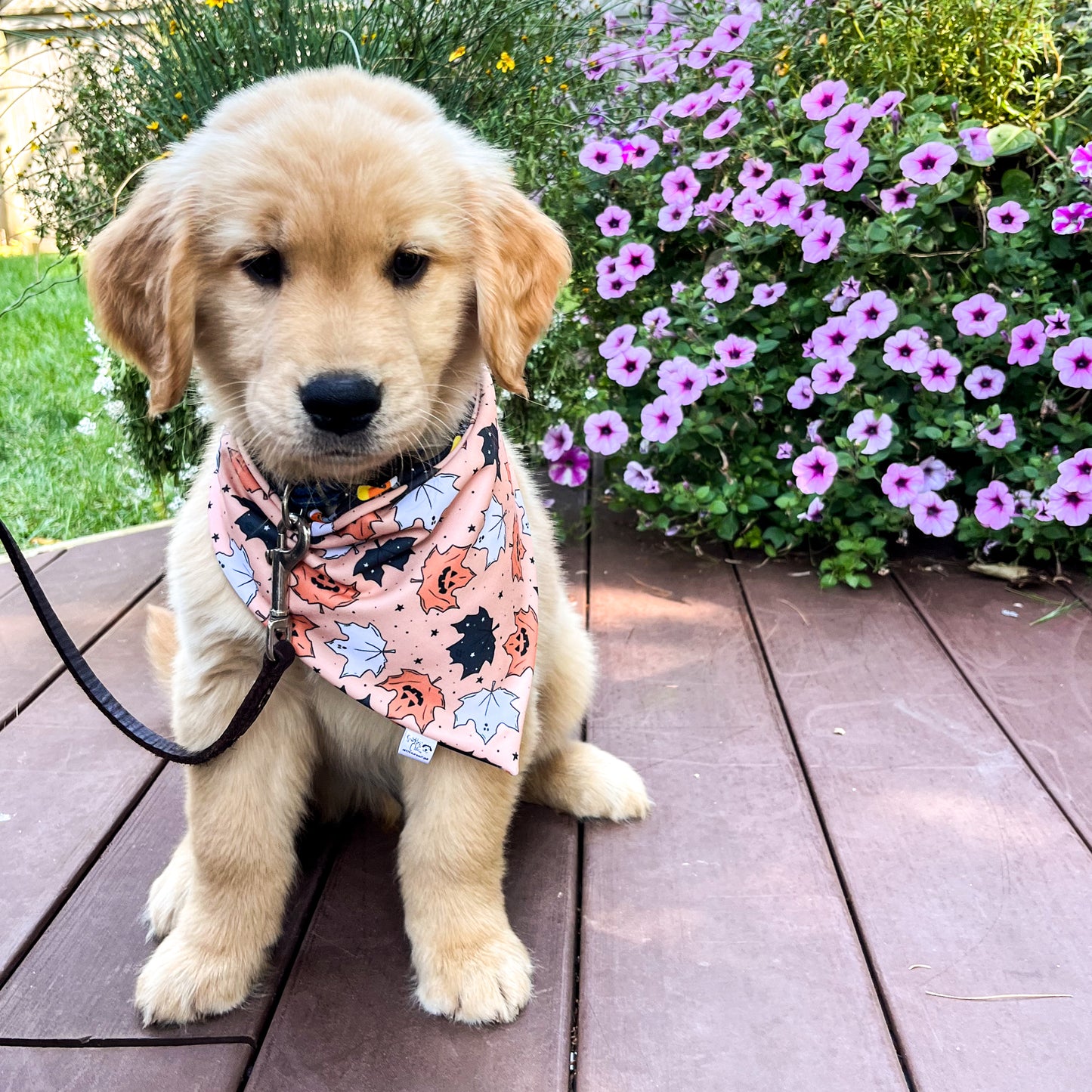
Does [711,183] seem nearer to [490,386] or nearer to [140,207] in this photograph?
[490,386]

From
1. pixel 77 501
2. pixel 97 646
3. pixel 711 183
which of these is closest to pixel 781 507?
pixel 711 183

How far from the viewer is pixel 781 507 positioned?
3133 millimetres

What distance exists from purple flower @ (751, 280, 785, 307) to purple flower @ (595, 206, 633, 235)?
0.46m

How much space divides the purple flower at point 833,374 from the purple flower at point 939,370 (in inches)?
7.5

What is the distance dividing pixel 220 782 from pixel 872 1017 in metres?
1.06

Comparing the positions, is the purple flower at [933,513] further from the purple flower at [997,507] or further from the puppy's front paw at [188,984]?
the puppy's front paw at [188,984]

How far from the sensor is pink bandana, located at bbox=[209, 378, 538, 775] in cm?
162

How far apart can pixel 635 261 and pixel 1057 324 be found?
119 cm

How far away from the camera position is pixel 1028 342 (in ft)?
9.44

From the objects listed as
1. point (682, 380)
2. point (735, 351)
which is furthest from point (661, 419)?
point (735, 351)

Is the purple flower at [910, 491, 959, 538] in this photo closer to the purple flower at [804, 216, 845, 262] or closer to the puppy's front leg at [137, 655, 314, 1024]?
the purple flower at [804, 216, 845, 262]

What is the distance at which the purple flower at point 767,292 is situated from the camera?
9.73ft

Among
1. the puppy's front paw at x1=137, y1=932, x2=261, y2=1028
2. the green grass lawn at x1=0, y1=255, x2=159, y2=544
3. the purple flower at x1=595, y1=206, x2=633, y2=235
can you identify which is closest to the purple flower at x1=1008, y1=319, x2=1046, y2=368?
the purple flower at x1=595, y1=206, x2=633, y2=235

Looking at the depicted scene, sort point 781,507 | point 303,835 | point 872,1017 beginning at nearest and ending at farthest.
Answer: point 872,1017
point 303,835
point 781,507
